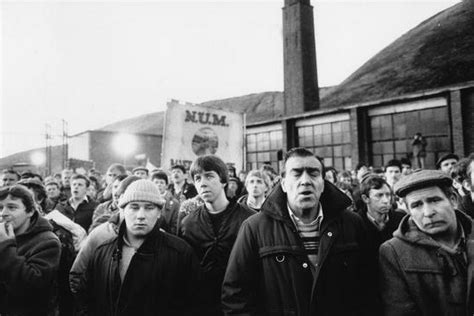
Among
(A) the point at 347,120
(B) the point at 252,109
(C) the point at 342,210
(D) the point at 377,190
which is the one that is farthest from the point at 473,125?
(B) the point at 252,109

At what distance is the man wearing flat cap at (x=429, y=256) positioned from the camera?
2279 mm

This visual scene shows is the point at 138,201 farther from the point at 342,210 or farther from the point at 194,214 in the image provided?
the point at 342,210

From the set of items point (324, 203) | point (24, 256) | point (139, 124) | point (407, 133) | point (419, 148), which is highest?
point (139, 124)

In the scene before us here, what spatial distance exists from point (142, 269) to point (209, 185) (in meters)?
1.00

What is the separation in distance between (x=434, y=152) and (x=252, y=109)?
1010 inches

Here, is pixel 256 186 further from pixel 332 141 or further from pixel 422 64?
pixel 422 64

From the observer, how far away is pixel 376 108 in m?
16.8

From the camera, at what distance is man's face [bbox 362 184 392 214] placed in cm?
418

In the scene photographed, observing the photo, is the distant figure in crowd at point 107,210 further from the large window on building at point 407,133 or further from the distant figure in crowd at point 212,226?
the large window on building at point 407,133

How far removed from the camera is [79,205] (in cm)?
594

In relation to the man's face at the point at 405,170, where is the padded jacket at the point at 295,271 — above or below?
below

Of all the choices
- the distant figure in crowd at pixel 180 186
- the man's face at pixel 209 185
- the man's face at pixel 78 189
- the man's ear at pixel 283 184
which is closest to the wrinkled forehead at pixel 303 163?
the man's ear at pixel 283 184

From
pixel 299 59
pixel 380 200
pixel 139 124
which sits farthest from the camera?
pixel 139 124

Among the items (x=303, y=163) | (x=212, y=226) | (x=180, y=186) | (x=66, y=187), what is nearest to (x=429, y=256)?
(x=303, y=163)
